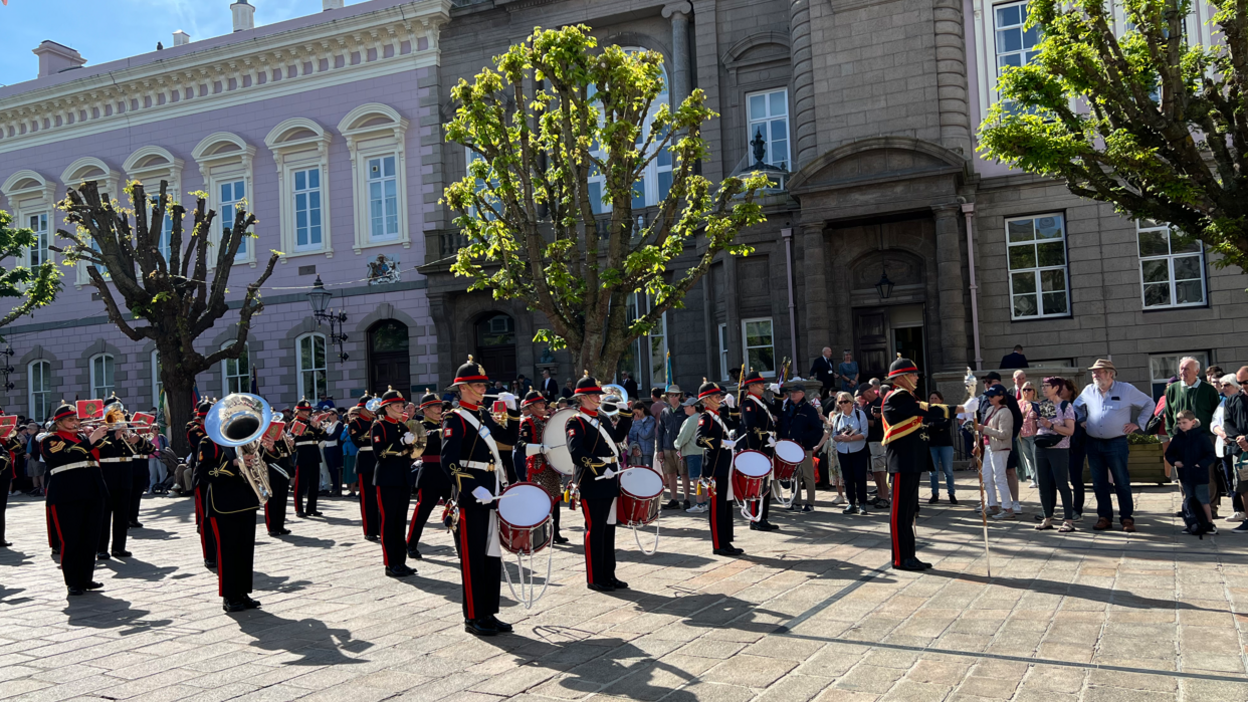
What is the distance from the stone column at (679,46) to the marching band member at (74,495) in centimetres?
1777

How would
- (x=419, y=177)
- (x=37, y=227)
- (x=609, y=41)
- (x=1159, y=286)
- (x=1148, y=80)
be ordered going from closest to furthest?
1. (x=1148, y=80)
2. (x=1159, y=286)
3. (x=609, y=41)
4. (x=419, y=177)
5. (x=37, y=227)

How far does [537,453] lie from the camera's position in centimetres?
1040

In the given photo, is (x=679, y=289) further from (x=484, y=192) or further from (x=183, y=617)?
(x=183, y=617)

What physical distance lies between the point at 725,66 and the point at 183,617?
19694 mm

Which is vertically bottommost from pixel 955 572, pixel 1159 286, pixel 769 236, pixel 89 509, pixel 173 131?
pixel 955 572

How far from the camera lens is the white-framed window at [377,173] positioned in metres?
28.4

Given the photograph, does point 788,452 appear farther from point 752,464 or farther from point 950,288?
point 950,288

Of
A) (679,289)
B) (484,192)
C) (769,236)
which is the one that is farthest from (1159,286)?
(484,192)

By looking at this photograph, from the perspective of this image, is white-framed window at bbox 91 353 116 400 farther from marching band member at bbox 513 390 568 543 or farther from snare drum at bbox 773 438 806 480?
snare drum at bbox 773 438 806 480

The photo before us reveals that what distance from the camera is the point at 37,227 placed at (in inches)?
1342

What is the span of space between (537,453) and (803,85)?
15397 mm

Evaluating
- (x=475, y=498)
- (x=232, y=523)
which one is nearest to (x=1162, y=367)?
(x=475, y=498)

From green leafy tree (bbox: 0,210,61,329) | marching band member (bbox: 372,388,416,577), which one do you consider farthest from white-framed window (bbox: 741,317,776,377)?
green leafy tree (bbox: 0,210,61,329)

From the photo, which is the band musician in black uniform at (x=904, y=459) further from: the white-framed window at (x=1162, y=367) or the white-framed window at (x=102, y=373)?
the white-framed window at (x=102, y=373)
